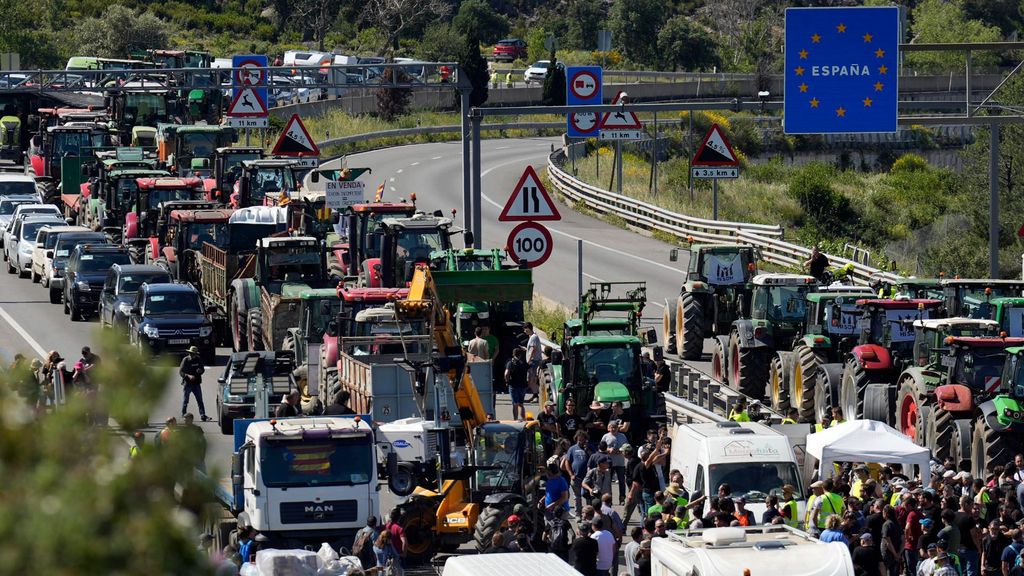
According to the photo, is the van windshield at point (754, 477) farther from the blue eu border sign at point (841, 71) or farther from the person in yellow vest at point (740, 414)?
the blue eu border sign at point (841, 71)

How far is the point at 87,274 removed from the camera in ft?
119

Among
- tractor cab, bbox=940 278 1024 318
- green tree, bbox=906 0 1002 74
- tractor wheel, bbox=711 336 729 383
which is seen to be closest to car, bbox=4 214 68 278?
tractor wheel, bbox=711 336 729 383

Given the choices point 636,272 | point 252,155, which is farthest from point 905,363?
point 252,155

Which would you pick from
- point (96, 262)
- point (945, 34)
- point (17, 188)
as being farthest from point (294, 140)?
point (945, 34)

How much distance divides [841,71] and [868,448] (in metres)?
10.6

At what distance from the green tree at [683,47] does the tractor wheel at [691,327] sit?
84027 millimetres

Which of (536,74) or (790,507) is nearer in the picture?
(790,507)

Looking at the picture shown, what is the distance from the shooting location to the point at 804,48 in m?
28.5

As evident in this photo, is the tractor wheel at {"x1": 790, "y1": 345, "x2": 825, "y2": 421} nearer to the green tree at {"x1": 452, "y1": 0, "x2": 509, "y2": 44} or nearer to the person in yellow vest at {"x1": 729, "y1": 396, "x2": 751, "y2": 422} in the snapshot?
the person in yellow vest at {"x1": 729, "y1": 396, "x2": 751, "y2": 422}

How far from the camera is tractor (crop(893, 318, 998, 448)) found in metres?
22.2

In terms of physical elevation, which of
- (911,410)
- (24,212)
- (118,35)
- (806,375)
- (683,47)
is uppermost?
(118,35)

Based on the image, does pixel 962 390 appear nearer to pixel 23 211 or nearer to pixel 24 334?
pixel 24 334

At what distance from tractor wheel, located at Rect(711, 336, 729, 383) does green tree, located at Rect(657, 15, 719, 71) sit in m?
86.2

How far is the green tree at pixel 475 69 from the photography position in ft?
264
